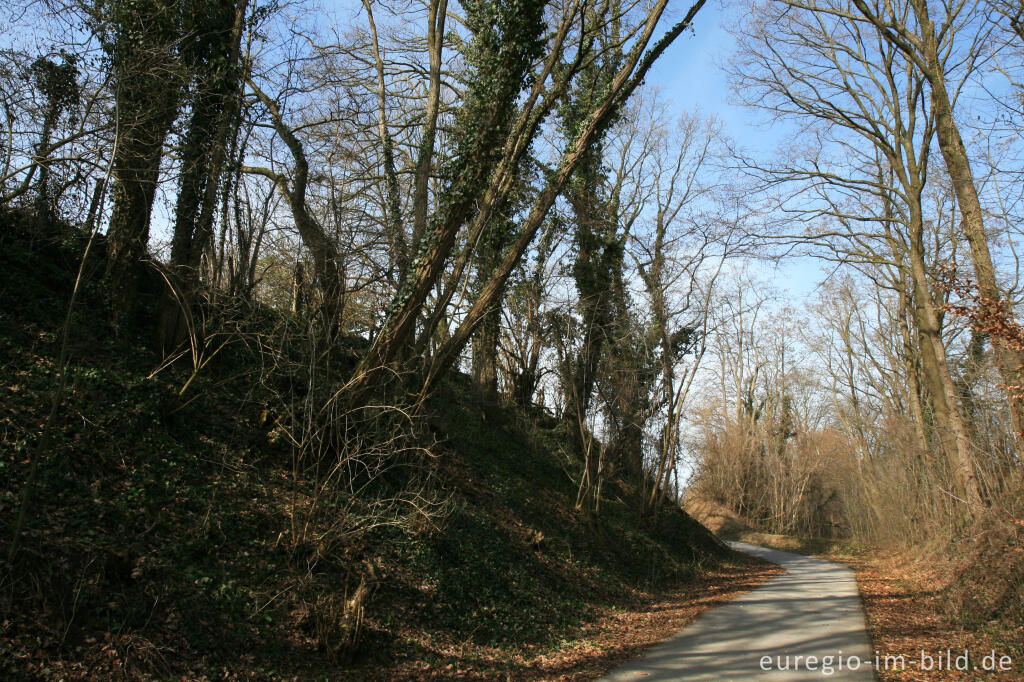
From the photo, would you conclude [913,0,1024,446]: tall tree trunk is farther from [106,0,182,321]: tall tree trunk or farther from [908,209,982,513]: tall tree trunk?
[106,0,182,321]: tall tree trunk

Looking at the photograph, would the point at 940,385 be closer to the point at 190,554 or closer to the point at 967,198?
the point at 967,198

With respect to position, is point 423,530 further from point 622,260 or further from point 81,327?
point 622,260

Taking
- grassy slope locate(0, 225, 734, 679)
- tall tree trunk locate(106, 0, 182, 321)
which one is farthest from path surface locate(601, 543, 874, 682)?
tall tree trunk locate(106, 0, 182, 321)

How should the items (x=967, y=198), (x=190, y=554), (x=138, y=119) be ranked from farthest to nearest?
(x=967, y=198) < (x=138, y=119) < (x=190, y=554)

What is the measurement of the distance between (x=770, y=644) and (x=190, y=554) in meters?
6.71

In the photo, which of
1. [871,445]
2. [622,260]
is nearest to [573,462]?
[622,260]

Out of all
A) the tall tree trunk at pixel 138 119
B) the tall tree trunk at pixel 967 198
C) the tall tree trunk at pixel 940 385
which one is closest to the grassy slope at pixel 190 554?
the tall tree trunk at pixel 138 119

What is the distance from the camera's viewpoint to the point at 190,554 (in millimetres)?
5887

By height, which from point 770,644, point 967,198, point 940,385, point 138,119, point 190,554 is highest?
point 967,198

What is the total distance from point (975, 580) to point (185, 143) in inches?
518

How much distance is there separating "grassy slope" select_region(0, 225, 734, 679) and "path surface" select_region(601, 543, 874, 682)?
1.62m

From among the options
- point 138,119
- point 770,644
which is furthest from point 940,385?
point 138,119

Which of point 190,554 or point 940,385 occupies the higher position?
point 940,385

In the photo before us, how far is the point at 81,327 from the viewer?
8.16 metres
